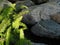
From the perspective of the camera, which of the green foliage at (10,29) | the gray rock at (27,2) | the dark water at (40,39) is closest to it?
the green foliage at (10,29)

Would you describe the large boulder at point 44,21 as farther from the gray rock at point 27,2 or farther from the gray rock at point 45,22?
the gray rock at point 27,2

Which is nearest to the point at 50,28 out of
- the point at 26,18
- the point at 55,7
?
the point at 26,18

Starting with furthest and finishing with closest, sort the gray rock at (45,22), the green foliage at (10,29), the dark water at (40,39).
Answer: the dark water at (40,39) → the gray rock at (45,22) → the green foliage at (10,29)

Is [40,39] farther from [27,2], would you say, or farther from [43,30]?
[27,2]

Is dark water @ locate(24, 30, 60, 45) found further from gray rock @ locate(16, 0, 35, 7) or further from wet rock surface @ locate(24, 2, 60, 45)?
gray rock @ locate(16, 0, 35, 7)

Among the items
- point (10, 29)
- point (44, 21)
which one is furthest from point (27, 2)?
point (10, 29)

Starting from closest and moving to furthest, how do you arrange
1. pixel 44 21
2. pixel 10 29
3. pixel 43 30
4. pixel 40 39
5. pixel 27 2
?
pixel 10 29 < pixel 43 30 < pixel 40 39 < pixel 44 21 < pixel 27 2

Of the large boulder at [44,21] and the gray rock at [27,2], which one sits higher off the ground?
the gray rock at [27,2]

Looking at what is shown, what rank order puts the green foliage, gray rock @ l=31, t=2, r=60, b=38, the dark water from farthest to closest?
the dark water < gray rock @ l=31, t=2, r=60, b=38 < the green foliage

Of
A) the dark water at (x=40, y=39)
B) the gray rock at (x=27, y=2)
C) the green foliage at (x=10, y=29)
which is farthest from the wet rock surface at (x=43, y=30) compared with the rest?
the gray rock at (x=27, y=2)

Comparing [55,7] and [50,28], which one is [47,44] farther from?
[55,7]

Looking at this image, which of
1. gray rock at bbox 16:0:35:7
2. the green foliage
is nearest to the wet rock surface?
the green foliage

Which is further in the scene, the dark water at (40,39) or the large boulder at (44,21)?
the dark water at (40,39)

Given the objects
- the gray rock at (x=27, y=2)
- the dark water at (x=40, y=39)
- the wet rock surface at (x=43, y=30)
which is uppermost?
the gray rock at (x=27, y=2)
